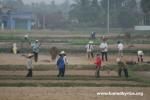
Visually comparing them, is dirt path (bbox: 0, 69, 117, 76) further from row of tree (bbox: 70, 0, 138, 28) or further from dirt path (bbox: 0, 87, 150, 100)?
row of tree (bbox: 70, 0, 138, 28)

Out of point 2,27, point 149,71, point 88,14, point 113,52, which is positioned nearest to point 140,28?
point 88,14

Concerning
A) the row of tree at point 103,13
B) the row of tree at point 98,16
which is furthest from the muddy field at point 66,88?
the row of tree at point 103,13

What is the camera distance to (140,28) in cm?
8319

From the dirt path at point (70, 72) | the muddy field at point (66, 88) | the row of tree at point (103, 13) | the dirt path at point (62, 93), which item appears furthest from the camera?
the row of tree at point (103, 13)

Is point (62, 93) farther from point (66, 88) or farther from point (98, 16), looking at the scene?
point (98, 16)

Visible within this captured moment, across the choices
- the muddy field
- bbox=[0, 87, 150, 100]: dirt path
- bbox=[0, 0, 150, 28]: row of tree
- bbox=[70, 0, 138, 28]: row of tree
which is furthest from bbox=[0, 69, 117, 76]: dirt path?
bbox=[70, 0, 138, 28]: row of tree

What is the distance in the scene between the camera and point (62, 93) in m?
16.5

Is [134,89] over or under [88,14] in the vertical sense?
under

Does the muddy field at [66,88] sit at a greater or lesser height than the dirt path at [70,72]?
lesser

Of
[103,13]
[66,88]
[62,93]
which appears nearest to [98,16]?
[103,13]

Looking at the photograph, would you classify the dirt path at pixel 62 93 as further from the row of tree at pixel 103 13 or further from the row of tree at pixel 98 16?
the row of tree at pixel 103 13

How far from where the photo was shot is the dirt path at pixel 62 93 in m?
15.6

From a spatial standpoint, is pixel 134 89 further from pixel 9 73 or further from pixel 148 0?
pixel 148 0

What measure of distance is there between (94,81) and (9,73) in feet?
17.5
